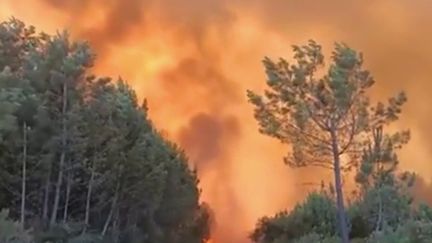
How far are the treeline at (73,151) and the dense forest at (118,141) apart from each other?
1.7 inches

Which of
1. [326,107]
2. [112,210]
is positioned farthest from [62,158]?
[326,107]

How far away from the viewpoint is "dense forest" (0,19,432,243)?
2636 cm

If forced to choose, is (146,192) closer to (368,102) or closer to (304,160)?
(304,160)

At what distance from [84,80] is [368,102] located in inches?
372

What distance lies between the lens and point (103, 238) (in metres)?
29.2

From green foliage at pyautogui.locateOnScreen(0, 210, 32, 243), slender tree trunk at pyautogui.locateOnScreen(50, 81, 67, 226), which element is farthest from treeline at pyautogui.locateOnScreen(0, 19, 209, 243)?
green foliage at pyautogui.locateOnScreen(0, 210, 32, 243)

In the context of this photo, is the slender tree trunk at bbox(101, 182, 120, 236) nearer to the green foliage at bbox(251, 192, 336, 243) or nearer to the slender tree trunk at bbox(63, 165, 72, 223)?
the slender tree trunk at bbox(63, 165, 72, 223)

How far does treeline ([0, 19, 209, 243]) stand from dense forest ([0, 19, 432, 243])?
0.04 meters

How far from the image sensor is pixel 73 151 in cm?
2722

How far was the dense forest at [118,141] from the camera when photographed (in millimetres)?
26359

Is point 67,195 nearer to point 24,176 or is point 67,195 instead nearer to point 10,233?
point 24,176

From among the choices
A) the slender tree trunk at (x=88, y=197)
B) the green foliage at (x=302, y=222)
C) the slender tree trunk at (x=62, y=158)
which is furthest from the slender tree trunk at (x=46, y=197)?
the green foliage at (x=302, y=222)

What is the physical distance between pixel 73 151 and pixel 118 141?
2253mm

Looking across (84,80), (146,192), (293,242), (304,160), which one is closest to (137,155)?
(146,192)
